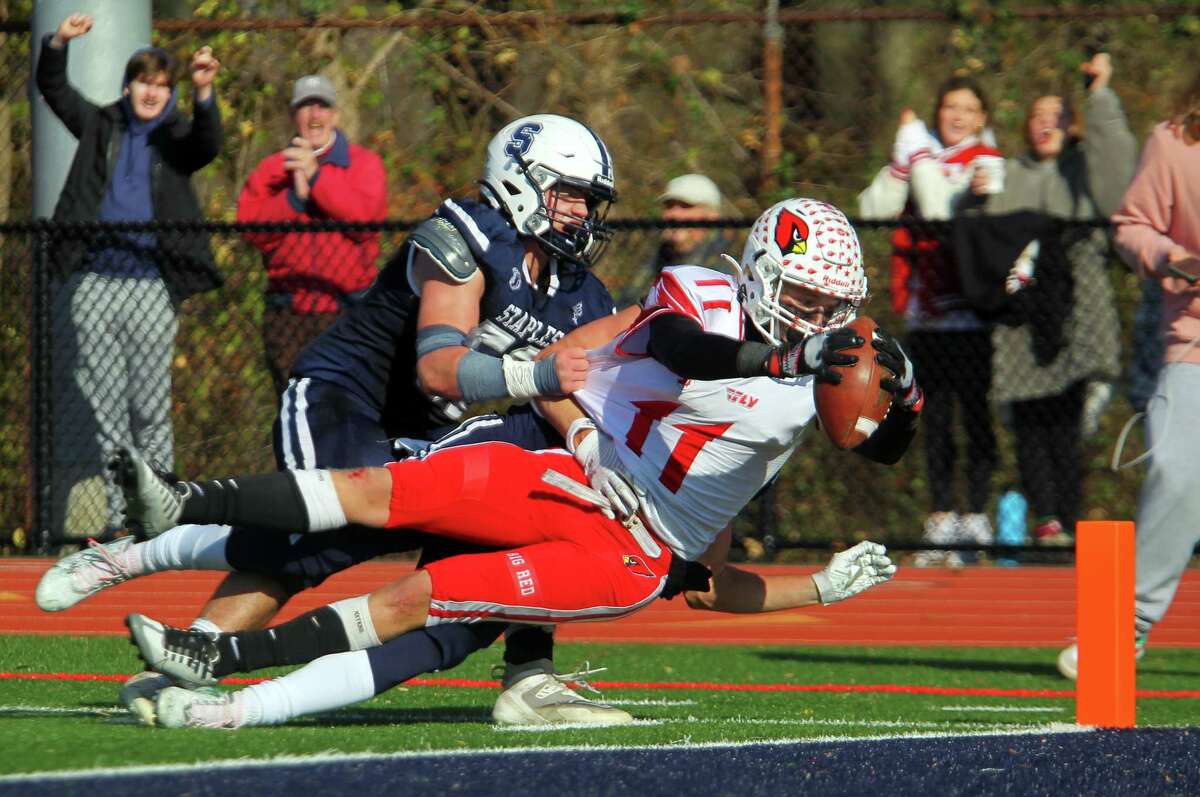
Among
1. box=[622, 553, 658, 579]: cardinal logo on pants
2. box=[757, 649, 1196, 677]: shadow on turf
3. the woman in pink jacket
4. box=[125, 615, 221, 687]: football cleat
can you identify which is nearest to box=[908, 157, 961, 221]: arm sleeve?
the woman in pink jacket

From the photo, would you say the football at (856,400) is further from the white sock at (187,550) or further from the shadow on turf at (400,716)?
the white sock at (187,550)

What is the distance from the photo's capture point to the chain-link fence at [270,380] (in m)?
8.91

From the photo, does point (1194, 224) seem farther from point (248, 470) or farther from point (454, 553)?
point (248, 470)

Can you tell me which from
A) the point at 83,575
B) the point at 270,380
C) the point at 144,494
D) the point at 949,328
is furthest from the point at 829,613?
the point at 144,494

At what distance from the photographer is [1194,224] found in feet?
23.1

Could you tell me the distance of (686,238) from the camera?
30.1 ft

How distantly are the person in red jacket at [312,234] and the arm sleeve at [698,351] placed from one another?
422 cm

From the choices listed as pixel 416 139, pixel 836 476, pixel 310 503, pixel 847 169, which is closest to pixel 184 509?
pixel 310 503

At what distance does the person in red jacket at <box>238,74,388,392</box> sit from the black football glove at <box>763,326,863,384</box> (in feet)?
15.1

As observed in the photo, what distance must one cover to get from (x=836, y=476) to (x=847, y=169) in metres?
2.84

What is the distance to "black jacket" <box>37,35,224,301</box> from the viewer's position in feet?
28.7

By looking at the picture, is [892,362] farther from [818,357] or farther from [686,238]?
[686,238]

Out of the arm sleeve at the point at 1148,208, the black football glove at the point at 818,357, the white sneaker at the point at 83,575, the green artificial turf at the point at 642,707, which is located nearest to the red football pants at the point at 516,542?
the green artificial turf at the point at 642,707

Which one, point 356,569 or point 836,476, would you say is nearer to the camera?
point 356,569
